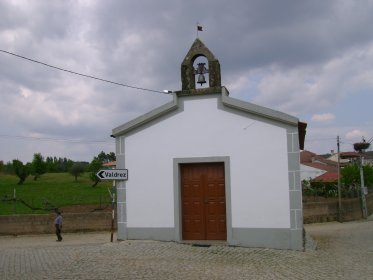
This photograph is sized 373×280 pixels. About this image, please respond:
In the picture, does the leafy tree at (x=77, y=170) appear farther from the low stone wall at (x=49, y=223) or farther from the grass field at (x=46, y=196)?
the low stone wall at (x=49, y=223)

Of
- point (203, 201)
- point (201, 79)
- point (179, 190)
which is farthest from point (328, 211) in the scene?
point (201, 79)

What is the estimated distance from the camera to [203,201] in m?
13.0

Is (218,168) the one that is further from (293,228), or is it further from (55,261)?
(55,261)

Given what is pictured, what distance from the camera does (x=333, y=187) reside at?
29109 millimetres

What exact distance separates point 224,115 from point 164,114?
5.77 feet

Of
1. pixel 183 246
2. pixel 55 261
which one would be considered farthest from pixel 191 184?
pixel 55 261

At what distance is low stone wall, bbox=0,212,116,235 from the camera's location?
20.3m

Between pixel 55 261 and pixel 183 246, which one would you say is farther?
pixel 183 246

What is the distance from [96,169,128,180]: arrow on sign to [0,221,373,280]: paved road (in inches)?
71.4

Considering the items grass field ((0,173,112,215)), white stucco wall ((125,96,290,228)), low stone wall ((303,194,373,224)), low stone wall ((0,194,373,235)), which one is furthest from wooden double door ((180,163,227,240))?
low stone wall ((303,194,373,224))

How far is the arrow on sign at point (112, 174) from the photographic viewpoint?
1277 cm

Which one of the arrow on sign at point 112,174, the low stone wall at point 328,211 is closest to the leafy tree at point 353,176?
the low stone wall at point 328,211

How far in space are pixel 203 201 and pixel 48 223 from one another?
10148mm

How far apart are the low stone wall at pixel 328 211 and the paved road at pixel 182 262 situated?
9.74 metres
